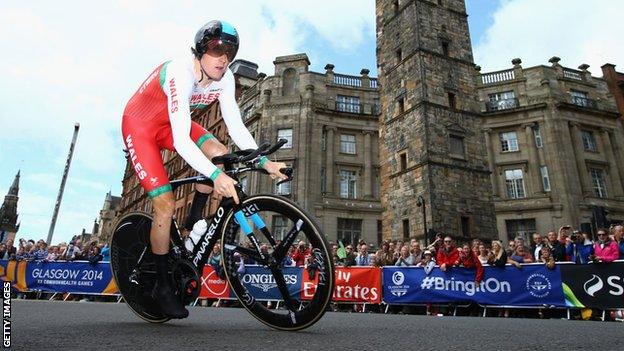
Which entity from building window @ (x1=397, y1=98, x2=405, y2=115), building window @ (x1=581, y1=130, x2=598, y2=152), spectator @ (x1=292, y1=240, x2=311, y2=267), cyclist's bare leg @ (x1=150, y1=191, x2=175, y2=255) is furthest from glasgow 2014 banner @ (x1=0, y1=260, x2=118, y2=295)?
building window @ (x1=581, y1=130, x2=598, y2=152)

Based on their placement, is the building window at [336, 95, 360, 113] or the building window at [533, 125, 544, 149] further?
the building window at [336, 95, 360, 113]

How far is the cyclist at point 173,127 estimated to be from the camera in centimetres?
302

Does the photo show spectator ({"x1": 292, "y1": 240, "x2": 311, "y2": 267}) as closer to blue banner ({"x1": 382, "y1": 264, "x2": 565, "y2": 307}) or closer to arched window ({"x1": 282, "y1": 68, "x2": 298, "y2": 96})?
blue banner ({"x1": 382, "y1": 264, "x2": 565, "y2": 307})

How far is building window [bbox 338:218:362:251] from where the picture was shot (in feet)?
112

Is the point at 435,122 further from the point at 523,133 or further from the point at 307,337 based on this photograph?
the point at 307,337

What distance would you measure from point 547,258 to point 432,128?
57.0 ft

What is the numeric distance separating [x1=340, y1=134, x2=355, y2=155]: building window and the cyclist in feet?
111

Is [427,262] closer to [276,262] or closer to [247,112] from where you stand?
[276,262]

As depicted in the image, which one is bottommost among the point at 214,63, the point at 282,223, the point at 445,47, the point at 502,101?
the point at 282,223

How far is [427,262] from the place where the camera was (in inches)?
410

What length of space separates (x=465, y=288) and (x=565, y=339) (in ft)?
23.7

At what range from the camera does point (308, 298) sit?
A: 2977mm

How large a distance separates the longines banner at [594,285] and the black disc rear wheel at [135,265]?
8490 millimetres

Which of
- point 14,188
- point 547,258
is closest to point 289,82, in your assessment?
point 547,258
